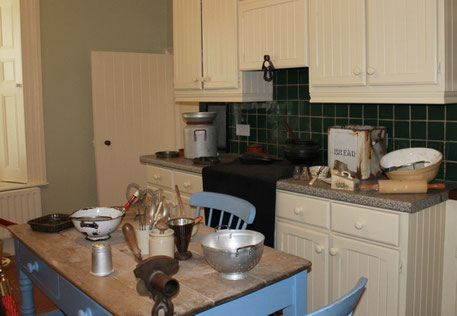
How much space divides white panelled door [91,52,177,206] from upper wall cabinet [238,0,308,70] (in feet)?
6.23

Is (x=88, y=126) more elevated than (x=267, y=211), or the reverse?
(x=88, y=126)

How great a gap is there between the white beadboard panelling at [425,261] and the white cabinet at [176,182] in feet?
5.18

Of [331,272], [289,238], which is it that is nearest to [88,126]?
[289,238]

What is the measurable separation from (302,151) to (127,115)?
2458 millimetres

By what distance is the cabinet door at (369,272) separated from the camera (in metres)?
2.43

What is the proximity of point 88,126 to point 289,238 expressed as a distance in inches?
110

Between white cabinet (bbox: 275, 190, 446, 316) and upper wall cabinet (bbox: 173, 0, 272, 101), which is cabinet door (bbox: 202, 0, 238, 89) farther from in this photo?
white cabinet (bbox: 275, 190, 446, 316)

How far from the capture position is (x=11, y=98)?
4.62 m

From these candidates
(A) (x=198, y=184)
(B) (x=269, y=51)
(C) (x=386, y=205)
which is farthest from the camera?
(A) (x=198, y=184)

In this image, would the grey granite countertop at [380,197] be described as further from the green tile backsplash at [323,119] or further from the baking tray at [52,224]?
the baking tray at [52,224]

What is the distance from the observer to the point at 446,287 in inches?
108

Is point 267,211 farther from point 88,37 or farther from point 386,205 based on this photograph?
point 88,37

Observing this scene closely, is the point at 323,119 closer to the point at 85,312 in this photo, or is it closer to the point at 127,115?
the point at 85,312

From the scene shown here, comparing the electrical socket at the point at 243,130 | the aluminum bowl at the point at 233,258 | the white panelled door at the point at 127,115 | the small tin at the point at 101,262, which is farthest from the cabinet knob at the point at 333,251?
the white panelled door at the point at 127,115
